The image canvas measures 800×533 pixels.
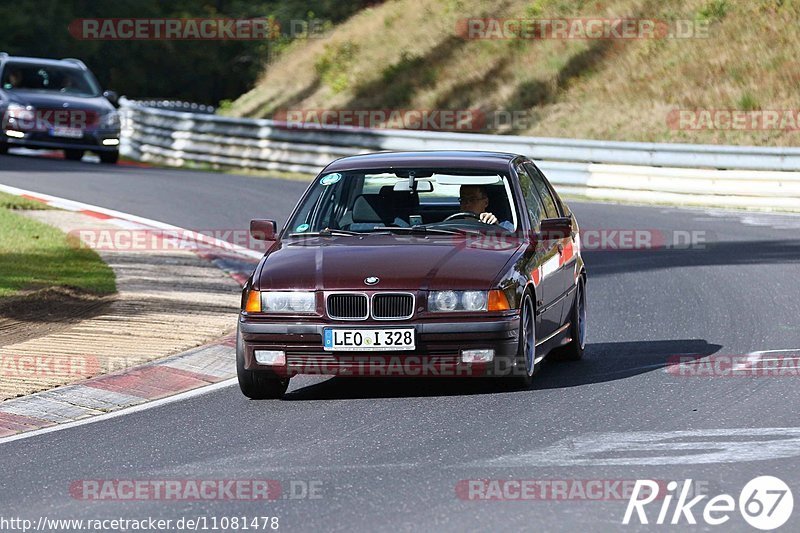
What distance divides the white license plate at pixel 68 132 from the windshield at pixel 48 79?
128cm

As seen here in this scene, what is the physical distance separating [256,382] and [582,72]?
25.4m

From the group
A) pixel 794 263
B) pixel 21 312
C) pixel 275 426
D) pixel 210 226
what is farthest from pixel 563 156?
pixel 275 426

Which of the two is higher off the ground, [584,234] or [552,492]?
[552,492]

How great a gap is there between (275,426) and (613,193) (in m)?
17.0

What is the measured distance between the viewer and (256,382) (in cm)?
946

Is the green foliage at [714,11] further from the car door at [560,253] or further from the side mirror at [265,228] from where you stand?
the side mirror at [265,228]

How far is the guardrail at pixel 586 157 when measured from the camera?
23.3 meters

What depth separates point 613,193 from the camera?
25.0 metres

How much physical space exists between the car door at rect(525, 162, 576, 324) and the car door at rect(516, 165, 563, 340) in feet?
0.11

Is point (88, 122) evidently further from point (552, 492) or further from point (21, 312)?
point (552, 492)
